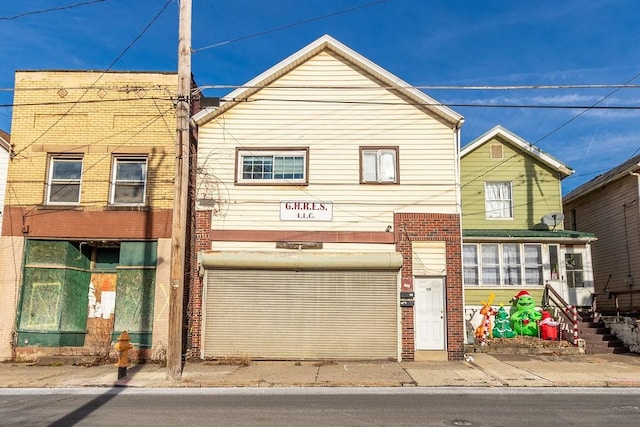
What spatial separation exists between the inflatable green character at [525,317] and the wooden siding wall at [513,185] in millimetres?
3551

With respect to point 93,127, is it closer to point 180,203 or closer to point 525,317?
point 180,203

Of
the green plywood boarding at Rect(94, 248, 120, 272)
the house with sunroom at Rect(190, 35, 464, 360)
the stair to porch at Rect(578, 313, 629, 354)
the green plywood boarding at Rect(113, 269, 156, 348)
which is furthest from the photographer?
the green plywood boarding at Rect(94, 248, 120, 272)

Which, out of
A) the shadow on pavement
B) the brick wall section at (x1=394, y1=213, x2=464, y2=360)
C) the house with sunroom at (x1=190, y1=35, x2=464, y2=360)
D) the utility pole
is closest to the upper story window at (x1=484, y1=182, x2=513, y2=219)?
the house with sunroom at (x1=190, y1=35, x2=464, y2=360)

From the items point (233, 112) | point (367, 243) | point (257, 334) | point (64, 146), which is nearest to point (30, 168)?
point (64, 146)

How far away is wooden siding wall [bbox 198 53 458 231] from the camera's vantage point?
15281 mm

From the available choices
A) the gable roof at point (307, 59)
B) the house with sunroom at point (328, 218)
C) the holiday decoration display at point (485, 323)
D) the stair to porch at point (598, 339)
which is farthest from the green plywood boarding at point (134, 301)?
the stair to porch at point (598, 339)

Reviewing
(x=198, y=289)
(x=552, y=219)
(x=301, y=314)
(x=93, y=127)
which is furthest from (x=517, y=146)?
(x=93, y=127)

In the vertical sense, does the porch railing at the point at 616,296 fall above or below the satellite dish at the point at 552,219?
below

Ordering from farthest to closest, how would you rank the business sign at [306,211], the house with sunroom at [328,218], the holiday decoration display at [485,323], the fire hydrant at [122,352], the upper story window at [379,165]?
the holiday decoration display at [485,323] → the upper story window at [379,165] → the business sign at [306,211] → the house with sunroom at [328,218] → the fire hydrant at [122,352]

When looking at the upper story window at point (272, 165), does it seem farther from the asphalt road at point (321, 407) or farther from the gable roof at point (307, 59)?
the asphalt road at point (321, 407)

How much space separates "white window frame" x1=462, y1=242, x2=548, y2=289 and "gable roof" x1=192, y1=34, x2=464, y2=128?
208 inches

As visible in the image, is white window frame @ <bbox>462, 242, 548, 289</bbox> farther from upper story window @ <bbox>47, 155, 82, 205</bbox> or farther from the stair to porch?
upper story window @ <bbox>47, 155, 82, 205</bbox>

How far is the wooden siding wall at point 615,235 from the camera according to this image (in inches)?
773

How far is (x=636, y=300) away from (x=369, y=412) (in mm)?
14911
